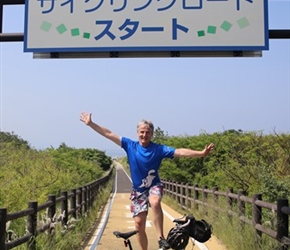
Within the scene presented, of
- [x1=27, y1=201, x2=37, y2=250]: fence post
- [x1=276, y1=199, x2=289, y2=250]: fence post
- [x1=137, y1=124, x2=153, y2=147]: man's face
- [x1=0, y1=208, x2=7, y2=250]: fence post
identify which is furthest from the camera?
[x1=27, y1=201, x2=37, y2=250]: fence post

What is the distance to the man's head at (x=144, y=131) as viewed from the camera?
19.2ft

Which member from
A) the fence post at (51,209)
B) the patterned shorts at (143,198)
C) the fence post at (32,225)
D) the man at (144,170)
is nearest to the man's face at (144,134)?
the man at (144,170)

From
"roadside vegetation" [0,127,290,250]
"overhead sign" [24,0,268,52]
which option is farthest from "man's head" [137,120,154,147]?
"roadside vegetation" [0,127,290,250]

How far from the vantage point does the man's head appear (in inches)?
230

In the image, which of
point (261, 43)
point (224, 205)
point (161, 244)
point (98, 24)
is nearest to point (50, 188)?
point (224, 205)

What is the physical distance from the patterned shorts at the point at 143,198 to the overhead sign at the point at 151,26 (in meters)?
2.78

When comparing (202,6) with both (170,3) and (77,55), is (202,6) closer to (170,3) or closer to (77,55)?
(170,3)

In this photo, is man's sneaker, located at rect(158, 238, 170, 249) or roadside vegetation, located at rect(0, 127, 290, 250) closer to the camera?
man's sneaker, located at rect(158, 238, 170, 249)

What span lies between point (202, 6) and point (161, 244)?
459cm

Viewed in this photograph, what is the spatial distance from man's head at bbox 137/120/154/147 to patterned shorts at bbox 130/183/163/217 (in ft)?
1.81

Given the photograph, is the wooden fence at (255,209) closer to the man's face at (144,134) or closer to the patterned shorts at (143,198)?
the patterned shorts at (143,198)

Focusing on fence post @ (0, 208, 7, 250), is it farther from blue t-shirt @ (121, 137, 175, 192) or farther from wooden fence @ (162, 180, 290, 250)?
wooden fence @ (162, 180, 290, 250)

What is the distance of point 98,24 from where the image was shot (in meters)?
7.97

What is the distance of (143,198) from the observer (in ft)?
19.2
